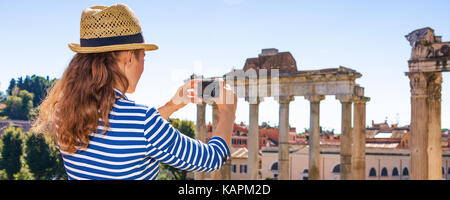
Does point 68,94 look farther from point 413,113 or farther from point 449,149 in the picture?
point 449,149

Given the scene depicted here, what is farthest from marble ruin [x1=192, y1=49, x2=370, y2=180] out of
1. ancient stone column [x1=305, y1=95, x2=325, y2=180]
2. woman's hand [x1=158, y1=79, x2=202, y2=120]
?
woman's hand [x1=158, y1=79, x2=202, y2=120]

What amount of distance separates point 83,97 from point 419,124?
20779 millimetres

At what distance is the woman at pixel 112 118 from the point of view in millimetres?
2746

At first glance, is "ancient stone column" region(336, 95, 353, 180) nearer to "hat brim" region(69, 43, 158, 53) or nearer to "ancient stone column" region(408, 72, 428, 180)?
"ancient stone column" region(408, 72, 428, 180)

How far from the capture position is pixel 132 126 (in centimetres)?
274

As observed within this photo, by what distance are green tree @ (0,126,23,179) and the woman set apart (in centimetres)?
6618

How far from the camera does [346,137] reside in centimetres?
2806

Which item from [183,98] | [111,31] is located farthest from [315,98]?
[111,31]

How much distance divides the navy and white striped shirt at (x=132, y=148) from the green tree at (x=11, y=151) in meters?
66.3

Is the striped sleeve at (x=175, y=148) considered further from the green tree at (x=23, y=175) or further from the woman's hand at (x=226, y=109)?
the green tree at (x=23, y=175)

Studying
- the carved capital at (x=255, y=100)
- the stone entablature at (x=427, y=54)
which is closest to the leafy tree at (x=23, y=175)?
the carved capital at (x=255, y=100)

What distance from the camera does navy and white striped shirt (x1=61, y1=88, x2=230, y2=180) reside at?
2.74 meters
